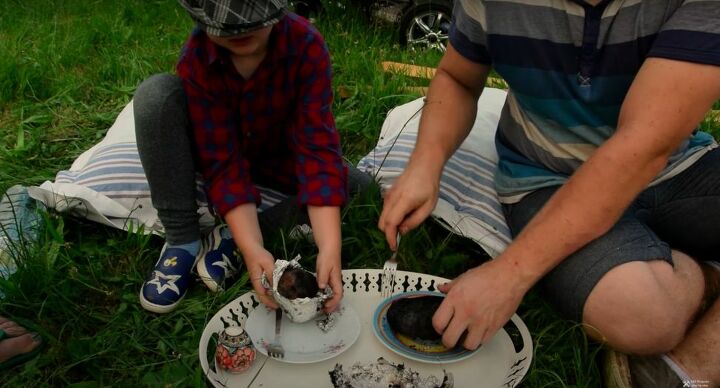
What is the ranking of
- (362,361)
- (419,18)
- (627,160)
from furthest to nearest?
(419,18) < (362,361) < (627,160)

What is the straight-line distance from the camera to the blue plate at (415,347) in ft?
5.43

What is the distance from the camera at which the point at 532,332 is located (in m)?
1.92

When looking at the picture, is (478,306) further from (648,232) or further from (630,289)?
(648,232)

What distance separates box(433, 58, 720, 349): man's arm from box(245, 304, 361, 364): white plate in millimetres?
306

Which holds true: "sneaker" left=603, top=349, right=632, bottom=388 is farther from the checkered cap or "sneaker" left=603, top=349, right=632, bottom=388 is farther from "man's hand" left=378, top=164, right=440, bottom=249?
the checkered cap

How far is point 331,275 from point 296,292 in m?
0.15

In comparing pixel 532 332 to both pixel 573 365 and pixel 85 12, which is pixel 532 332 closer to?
pixel 573 365

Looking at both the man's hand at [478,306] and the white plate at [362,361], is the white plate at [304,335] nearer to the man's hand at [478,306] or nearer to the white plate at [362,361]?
the white plate at [362,361]

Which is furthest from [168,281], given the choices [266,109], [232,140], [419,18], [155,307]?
[419,18]

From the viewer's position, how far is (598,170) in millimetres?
1547

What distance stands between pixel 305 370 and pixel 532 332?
0.67m

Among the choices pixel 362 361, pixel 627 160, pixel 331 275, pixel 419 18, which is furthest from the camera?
pixel 419 18

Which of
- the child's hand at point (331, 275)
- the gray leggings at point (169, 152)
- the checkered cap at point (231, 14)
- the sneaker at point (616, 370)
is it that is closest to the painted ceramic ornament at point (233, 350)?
the child's hand at point (331, 275)

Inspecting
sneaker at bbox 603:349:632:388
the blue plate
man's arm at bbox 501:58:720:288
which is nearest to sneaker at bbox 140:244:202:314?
the blue plate
